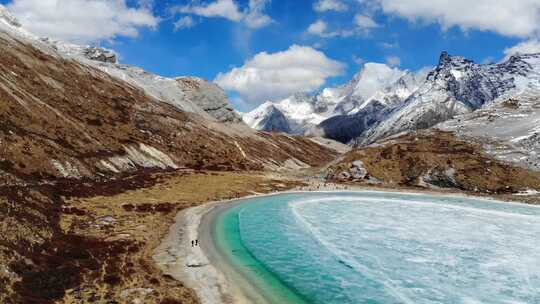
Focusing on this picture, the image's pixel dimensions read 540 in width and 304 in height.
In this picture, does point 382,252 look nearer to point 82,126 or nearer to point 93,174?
point 93,174

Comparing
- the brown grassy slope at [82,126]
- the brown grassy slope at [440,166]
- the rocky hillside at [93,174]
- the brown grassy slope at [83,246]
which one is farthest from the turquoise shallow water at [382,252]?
the brown grassy slope at [82,126]

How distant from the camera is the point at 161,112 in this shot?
153625mm

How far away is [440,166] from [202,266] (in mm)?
99522

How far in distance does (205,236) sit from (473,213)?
56.0 metres

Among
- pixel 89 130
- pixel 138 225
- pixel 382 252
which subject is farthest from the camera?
pixel 89 130

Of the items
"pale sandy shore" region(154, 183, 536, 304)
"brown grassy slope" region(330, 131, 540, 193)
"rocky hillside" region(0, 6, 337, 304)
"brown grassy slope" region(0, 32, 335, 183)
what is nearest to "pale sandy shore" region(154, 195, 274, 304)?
"pale sandy shore" region(154, 183, 536, 304)

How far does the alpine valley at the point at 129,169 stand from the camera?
35.6m

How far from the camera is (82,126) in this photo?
337 feet

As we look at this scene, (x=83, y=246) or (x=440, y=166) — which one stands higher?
(x=440, y=166)

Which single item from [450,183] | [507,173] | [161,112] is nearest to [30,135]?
[161,112]

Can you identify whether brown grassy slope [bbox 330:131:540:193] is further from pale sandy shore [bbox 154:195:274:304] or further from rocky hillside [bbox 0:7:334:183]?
pale sandy shore [bbox 154:195:274:304]

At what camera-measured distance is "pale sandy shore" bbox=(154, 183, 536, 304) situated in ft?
113

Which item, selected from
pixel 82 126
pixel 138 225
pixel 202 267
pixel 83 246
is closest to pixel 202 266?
pixel 202 267

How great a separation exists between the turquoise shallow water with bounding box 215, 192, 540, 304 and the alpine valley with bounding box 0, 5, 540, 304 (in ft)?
26.6
